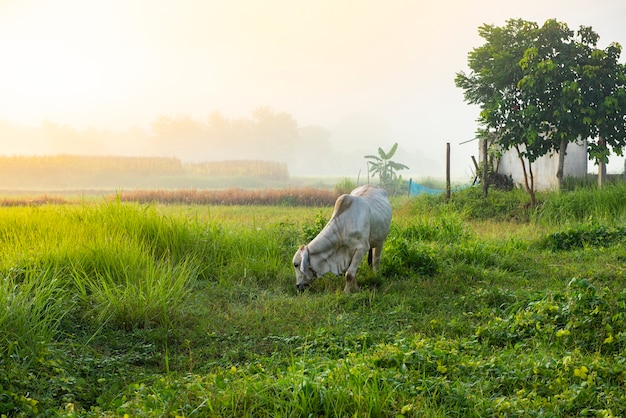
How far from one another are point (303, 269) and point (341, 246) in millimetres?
566

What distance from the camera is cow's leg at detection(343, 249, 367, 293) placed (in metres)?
7.14

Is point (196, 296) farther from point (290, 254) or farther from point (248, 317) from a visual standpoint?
point (290, 254)

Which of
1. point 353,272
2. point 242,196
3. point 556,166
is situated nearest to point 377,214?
point 353,272

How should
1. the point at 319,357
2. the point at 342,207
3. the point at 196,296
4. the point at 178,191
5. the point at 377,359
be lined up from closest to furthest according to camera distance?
the point at 377,359 → the point at 319,357 → the point at 196,296 → the point at 342,207 → the point at 178,191

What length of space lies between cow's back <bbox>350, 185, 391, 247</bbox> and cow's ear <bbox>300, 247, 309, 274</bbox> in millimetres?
961

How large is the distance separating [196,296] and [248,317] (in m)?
0.79

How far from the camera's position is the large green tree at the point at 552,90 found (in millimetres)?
14375

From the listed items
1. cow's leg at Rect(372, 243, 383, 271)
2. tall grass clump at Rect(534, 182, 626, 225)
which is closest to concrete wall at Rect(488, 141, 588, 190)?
tall grass clump at Rect(534, 182, 626, 225)

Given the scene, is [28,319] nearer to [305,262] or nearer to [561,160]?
[305,262]

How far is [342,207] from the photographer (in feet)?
24.2

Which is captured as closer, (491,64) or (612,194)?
(612,194)

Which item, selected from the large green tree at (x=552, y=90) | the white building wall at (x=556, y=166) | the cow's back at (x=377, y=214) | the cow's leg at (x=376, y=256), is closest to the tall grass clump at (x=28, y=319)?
the cow's back at (x=377, y=214)

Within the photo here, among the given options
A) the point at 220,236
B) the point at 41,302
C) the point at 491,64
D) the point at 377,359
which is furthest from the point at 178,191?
the point at 377,359

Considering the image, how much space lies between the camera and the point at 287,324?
5.99 meters
